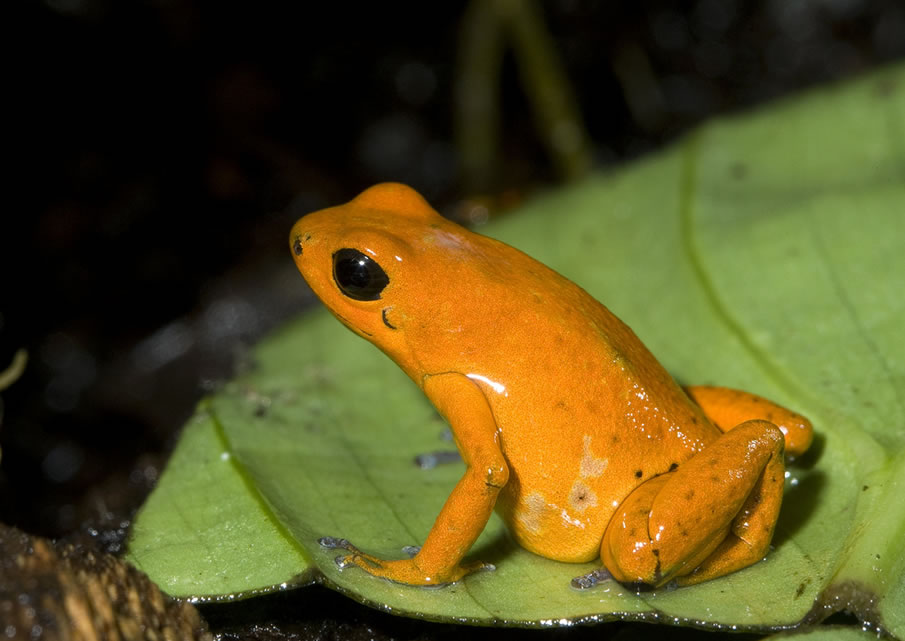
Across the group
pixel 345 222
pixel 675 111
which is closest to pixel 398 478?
pixel 345 222

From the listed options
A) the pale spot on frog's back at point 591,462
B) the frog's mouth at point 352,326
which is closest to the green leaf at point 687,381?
the pale spot on frog's back at point 591,462

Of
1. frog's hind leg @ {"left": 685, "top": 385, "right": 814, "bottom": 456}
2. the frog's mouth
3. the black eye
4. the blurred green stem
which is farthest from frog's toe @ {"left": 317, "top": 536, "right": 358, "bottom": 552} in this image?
the blurred green stem

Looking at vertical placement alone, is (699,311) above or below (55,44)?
above

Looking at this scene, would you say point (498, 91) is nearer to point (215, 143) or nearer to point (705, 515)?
point (215, 143)

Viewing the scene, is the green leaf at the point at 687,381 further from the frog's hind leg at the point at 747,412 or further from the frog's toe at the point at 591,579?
the frog's hind leg at the point at 747,412

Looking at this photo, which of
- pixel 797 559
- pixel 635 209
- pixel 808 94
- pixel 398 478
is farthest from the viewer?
pixel 808 94

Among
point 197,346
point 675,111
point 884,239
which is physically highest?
point 884,239

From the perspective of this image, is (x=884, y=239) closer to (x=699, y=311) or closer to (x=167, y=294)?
(x=699, y=311)
